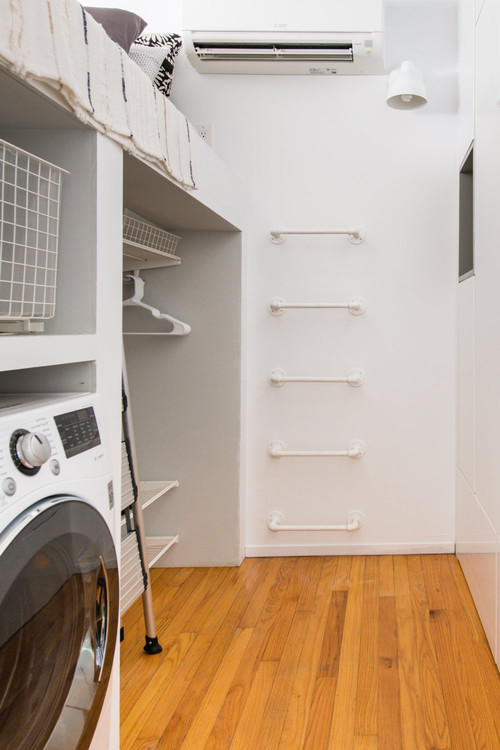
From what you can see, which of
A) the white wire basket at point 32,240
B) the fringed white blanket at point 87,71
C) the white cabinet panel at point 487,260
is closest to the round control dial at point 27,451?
the white wire basket at point 32,240

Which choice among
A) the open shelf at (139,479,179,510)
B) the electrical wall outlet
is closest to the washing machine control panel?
the open shelf at (139,479,179,510)

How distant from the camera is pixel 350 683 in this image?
1845 millimetres

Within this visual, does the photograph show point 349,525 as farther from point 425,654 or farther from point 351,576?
point 425,654

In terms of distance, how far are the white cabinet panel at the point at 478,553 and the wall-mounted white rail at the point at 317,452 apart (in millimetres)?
439

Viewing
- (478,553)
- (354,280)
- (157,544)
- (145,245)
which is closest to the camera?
(478,553)

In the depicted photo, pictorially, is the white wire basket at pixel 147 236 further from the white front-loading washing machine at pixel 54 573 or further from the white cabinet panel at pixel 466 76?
the white cabinet panel at pixel 466 76

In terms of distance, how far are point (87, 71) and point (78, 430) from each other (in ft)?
2.19

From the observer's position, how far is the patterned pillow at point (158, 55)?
2541 mm

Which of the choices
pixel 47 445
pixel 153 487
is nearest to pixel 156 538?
pixel 153 487

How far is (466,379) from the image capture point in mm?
2574

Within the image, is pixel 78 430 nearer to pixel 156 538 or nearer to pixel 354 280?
pixel 156 538

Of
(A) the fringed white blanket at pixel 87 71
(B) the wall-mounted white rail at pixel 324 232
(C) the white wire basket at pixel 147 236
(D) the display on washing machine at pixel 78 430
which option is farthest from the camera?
(B) the wall-mounted white rail at pixel 324 232

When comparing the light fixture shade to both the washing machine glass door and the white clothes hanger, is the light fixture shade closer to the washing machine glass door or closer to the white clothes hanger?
the white clothes hanger

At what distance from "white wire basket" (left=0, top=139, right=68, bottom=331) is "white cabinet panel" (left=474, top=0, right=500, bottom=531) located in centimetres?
127
